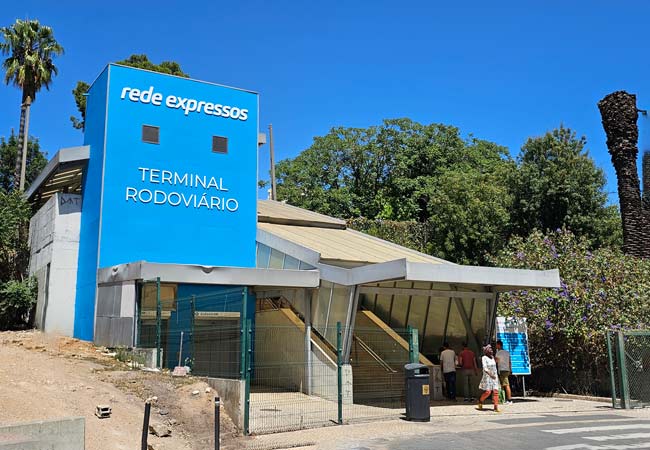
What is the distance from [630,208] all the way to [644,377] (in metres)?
12.1

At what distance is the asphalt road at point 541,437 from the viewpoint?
11391mm

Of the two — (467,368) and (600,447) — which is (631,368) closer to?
(467,368)

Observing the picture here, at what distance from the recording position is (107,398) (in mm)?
13375

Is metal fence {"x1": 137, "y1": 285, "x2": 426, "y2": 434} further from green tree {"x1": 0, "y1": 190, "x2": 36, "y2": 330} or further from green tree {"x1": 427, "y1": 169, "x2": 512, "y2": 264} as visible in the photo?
green tree {"x1": 427, "y1": 169, "x2": 512, "y2": 264}

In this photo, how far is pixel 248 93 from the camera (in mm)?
25734

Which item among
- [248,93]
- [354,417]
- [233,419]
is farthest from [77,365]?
[248,93]

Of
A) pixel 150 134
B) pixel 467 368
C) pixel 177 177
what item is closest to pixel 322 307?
pixel 467 368

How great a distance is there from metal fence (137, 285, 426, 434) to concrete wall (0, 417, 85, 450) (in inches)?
185

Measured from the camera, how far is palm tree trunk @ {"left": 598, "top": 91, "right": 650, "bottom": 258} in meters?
28.2

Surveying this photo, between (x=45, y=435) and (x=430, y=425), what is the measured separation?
334 inches

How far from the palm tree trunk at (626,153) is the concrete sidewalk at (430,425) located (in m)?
11.6

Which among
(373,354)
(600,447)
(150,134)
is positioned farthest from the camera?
(150,134)

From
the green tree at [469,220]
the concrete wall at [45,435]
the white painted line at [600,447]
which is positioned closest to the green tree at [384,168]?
the green tree at [469,220]

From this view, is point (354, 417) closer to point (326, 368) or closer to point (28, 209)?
point (326, 368)
